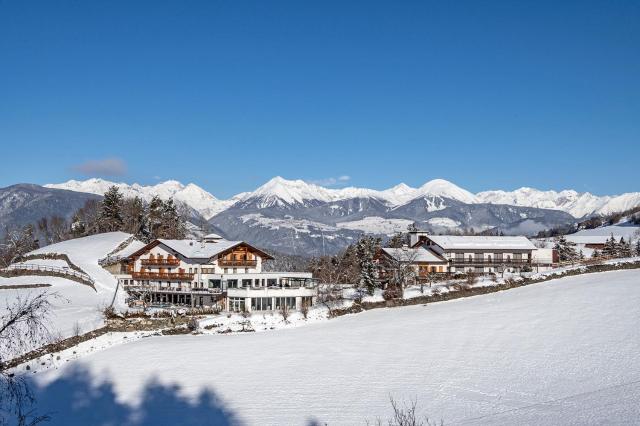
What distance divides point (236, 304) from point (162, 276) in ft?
47.9

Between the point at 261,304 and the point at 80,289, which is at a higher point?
the point at 80,289

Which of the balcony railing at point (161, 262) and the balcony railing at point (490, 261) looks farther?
the balcony railing at point (490, 261)

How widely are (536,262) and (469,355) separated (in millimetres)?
51096

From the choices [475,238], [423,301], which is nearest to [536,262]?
[475,238]

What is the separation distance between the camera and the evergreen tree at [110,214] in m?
102

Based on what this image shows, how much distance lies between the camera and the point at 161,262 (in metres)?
69.2

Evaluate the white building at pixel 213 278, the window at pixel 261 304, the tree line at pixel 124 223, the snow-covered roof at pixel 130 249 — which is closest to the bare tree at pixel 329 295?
the white building at pixel 213 278

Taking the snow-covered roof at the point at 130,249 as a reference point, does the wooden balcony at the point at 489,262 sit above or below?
below

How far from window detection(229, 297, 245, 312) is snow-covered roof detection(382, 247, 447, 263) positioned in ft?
65.8

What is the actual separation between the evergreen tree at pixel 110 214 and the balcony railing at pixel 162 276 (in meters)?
35.2

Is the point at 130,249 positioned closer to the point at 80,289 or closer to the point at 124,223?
the point at 80,289

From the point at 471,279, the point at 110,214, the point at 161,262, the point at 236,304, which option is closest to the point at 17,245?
the point at 110,214

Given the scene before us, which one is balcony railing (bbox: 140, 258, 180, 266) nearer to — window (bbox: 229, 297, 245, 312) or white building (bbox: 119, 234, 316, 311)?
white building (bbox: 119, 234, 316, 311)

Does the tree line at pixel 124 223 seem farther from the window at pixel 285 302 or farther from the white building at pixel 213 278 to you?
the window at pixel 285 302
